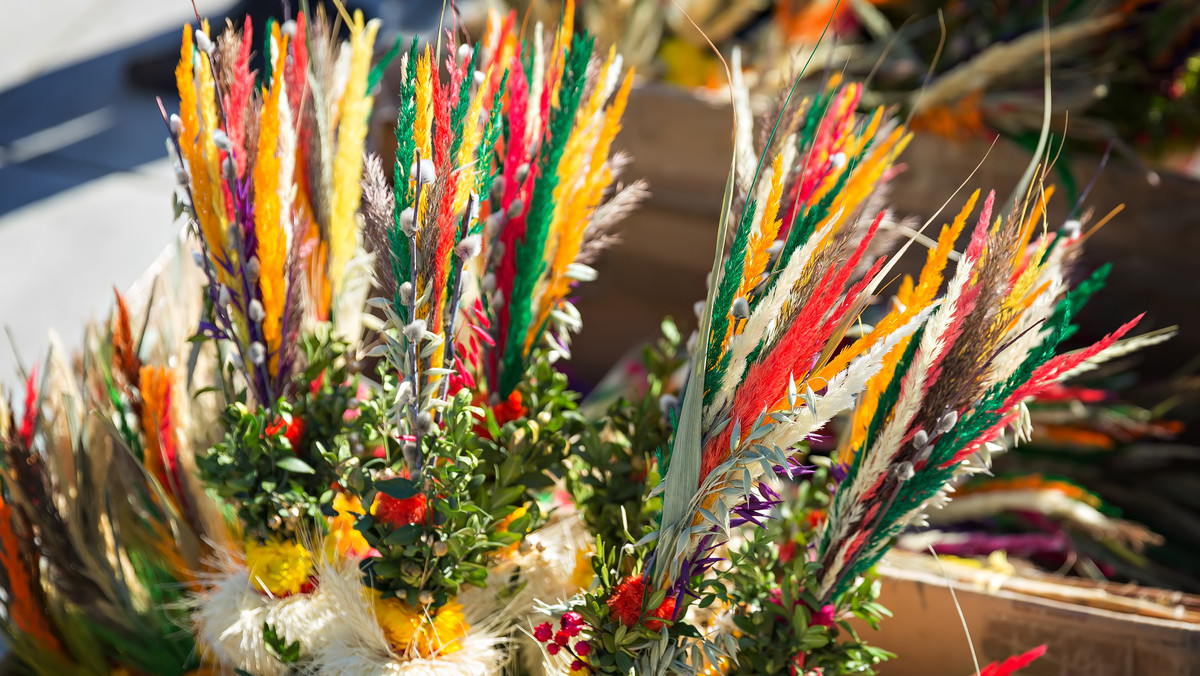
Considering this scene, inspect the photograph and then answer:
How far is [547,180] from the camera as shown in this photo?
1.87ft

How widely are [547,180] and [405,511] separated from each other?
224 mm

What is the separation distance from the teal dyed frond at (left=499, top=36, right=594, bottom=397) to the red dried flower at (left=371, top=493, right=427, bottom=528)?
5.8 inches

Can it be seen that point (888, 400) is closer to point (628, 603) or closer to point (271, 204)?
point (628, 603)

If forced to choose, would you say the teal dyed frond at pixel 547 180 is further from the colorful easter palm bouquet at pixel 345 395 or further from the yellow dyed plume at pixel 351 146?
the yellow dyed plume at pixel 351 146

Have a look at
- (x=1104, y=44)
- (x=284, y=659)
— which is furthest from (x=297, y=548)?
(x=1104, y=44)

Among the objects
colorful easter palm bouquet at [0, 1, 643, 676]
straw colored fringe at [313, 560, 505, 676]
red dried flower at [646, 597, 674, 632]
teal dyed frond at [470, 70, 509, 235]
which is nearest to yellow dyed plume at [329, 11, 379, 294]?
colorful easter palm bouquet at [0, 1, 643, 676]

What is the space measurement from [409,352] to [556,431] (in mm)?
151

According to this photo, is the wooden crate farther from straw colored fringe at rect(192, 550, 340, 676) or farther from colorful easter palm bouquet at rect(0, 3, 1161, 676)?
straw colored fringe at rect(192, 550, 340, 676)

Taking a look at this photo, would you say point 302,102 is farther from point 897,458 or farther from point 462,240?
point 897,458

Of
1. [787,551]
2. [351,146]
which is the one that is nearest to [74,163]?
[351,146]

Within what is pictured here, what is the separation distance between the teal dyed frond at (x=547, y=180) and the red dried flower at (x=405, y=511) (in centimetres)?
15

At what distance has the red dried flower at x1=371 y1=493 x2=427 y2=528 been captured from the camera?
1.75 ft

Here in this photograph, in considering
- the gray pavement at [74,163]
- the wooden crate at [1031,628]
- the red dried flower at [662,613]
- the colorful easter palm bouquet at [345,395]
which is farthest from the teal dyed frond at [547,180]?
the gray pavement at [74,163]

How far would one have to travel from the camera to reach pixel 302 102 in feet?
1.99
